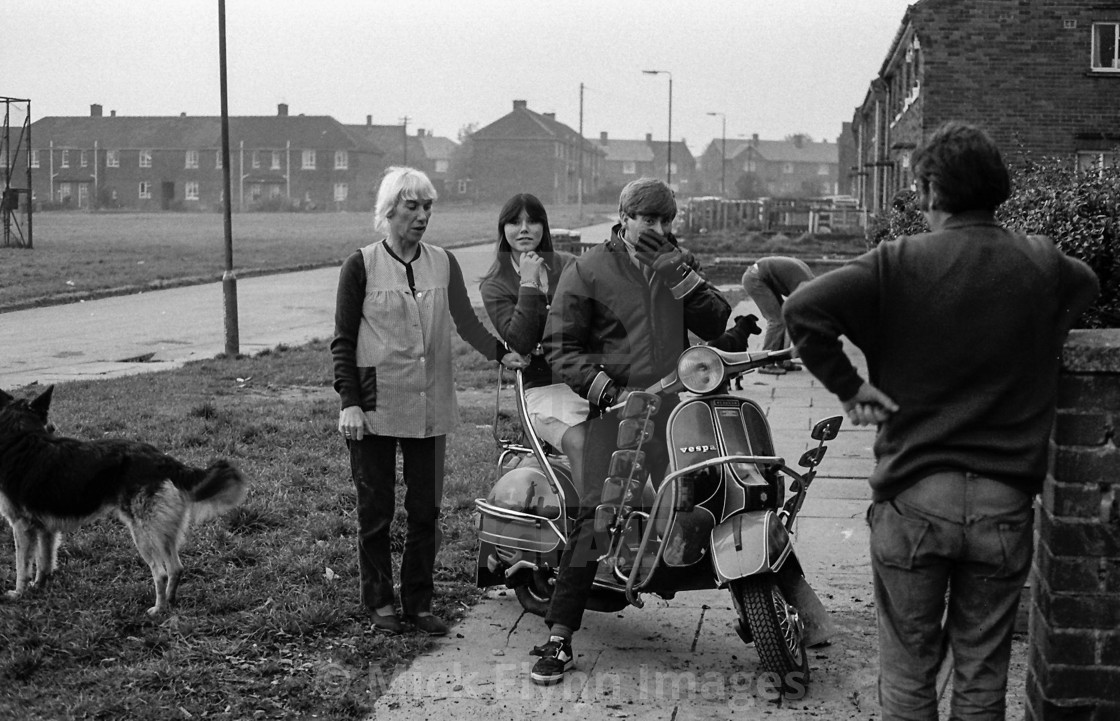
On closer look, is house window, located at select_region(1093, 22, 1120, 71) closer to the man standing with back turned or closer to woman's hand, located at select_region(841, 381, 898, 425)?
the man standing with back turned

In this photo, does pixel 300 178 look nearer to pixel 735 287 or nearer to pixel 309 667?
pixel 735 287

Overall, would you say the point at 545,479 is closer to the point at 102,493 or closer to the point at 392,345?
the point at 392,345

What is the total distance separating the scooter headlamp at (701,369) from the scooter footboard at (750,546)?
0.52 m

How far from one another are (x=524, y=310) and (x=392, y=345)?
0.59m

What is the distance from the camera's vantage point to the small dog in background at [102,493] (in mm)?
5441

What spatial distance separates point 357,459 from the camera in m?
5.32

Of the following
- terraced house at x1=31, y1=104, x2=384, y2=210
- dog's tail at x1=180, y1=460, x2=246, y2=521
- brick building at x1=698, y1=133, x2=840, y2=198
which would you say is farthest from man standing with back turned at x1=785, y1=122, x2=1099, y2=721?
brick building at x1=698, y1=133, x2=840, y2=198

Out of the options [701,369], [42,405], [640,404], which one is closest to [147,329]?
[42,405]

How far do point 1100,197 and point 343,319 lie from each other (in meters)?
3.65

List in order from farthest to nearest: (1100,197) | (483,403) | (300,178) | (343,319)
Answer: (300,178)
(483,403)
(1100,197)
(343,319)

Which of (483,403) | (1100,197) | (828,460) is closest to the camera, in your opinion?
(1100,197)

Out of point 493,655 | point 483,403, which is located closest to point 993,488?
point 493,655

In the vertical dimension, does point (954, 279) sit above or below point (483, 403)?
above

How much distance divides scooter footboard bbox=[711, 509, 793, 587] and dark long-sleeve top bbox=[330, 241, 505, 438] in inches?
57.5
